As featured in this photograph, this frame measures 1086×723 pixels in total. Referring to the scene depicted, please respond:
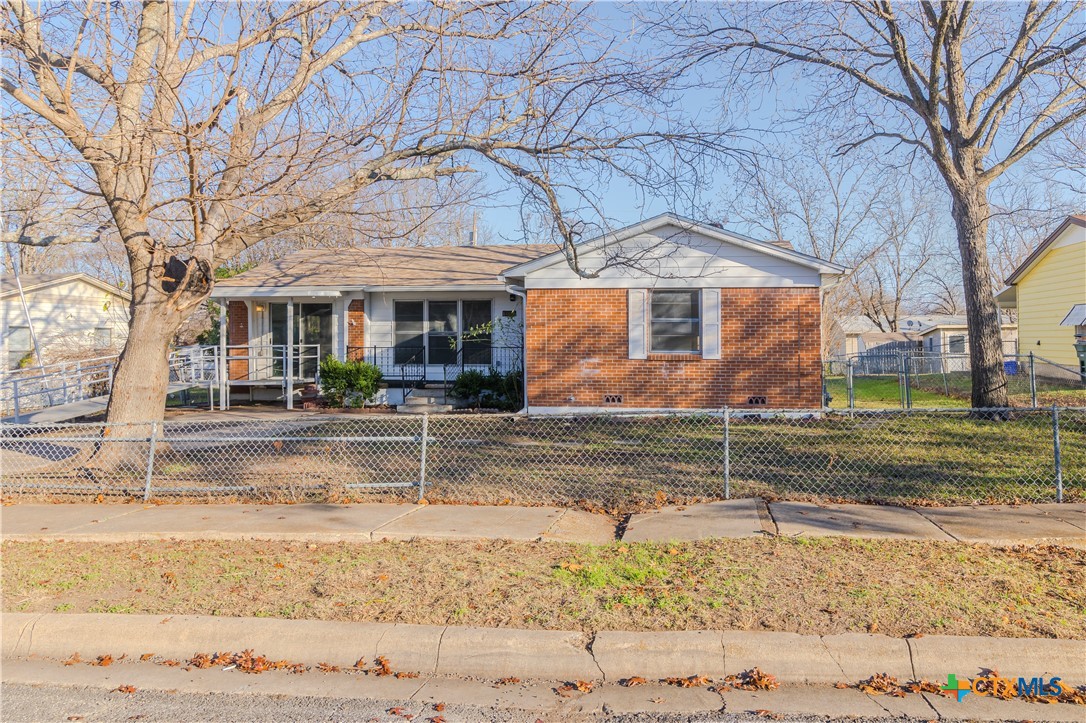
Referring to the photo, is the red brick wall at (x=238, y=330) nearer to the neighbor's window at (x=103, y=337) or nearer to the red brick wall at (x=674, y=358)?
the red brick wall at (x=674, y=358)

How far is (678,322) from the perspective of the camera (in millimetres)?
14820

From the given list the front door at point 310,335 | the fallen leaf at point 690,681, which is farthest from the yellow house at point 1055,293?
the fallen leaf at point 690,681

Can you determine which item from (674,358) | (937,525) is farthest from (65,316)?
(937,525)

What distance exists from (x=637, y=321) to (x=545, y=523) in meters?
7.81

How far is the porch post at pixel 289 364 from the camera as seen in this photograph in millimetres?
17688

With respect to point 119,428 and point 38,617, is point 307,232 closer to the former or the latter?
point 119,428

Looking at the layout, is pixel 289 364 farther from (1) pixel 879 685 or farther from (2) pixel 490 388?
(1) pixel 879 685

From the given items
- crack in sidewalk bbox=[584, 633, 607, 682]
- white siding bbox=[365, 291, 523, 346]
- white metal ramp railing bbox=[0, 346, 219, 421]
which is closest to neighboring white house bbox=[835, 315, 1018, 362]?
white siding bbox=[365, 291, 523, 346]

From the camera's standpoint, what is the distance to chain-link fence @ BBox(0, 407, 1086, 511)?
855cm

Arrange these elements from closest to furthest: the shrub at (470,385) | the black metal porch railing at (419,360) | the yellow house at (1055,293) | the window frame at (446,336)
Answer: the shrub at (470,385), the black metal porch railing at (419,360), the window frame at (446,336), the yellow house at (1055,293)

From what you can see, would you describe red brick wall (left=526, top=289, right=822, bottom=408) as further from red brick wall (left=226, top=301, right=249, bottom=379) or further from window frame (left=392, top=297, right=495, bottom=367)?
red brick wall (left=226, top=301, right=249, bottom=379)
